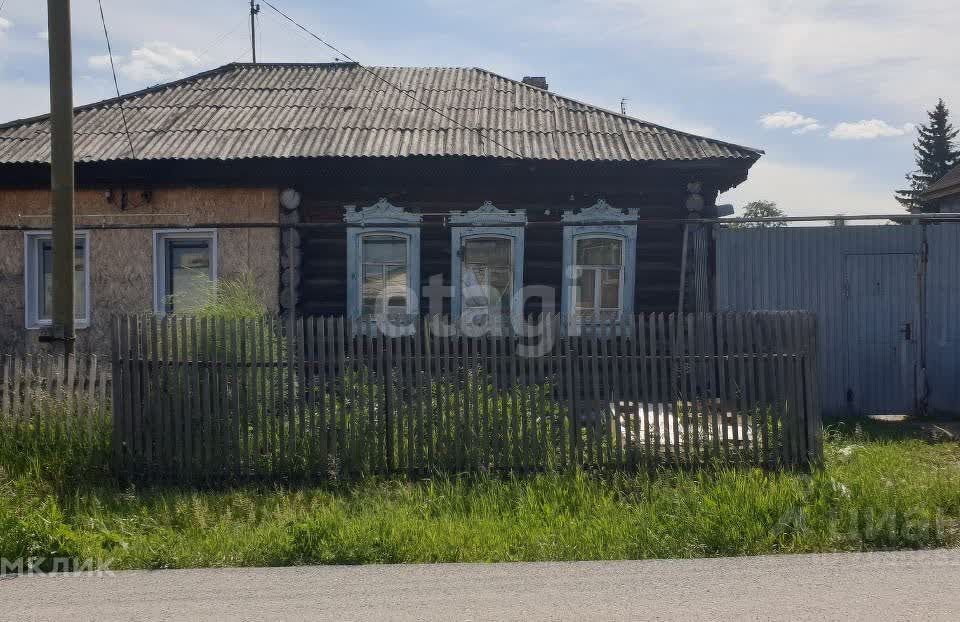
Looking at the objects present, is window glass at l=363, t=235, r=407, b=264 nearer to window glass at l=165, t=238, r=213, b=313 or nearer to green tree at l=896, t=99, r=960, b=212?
window glass at l=165, t=238, r=213, b=313

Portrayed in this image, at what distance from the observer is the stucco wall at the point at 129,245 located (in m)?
10.7

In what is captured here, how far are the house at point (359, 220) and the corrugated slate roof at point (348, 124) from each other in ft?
0.19

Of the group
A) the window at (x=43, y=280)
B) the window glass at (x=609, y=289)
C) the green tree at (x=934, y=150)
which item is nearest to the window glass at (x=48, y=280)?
the window at (x=43, y=280)

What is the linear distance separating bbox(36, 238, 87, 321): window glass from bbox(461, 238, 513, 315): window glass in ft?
18.4

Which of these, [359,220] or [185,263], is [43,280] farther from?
[359,220]

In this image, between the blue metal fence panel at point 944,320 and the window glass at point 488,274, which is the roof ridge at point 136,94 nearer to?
the window glass at point 488,274

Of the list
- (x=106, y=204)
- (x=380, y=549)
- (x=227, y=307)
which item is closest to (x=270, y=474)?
(x=380, y=549)


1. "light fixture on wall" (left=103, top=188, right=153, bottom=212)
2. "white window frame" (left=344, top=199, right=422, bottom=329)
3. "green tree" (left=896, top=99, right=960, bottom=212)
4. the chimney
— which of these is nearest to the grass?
"white window frame" (left=344, top=199, right=422, bottom=329)

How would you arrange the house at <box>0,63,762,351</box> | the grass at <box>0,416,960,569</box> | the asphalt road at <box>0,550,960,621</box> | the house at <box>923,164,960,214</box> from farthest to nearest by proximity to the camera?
the house at <box>923,164,960,214</box> < the house at <box>0,63,762,351</box> < the grass at <box>0,416,960,569</box> < the asphalt road at <box>0,550,960,621</box>

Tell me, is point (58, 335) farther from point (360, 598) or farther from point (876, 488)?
point (876, 488)

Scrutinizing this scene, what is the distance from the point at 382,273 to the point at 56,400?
511 centimetres

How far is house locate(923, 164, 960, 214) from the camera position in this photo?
17.3 m

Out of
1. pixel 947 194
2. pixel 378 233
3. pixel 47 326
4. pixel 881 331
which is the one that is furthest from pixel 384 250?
pixel 947 194

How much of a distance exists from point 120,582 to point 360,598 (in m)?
1.52
